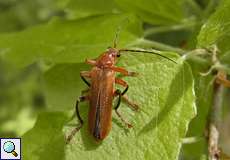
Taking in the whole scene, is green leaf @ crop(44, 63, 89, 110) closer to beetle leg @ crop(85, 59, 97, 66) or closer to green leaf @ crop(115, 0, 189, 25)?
beetle leg @ crop(85, 59, 97, 66)

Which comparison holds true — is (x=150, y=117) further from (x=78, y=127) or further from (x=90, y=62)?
(x=90, y=62)

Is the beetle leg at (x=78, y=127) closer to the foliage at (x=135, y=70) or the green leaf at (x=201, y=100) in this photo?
the foliage at (x=135, y=70)

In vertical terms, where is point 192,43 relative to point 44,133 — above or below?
above

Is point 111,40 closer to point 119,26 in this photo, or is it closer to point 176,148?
point 119,26

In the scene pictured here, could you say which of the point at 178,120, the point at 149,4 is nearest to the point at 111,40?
the point at 149,4

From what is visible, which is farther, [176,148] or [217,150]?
[217,150]

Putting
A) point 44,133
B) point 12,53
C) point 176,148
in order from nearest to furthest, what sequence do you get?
point 176,148
point 44,133
point 12,53
